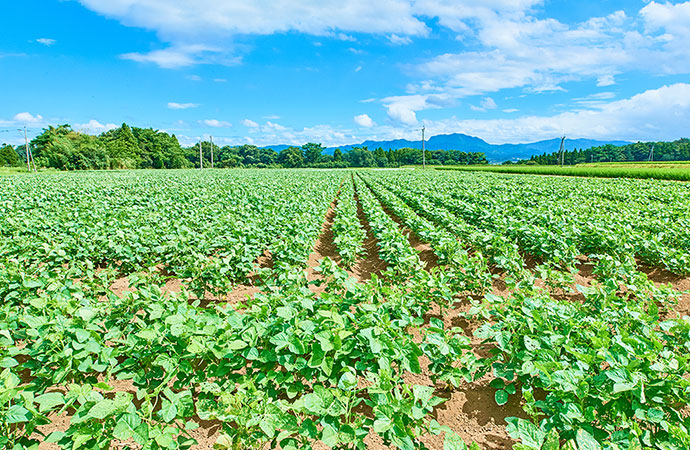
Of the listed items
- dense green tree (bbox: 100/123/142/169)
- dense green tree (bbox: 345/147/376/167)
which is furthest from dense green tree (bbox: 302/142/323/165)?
dense green tree (bbox: 100/123/142/169)

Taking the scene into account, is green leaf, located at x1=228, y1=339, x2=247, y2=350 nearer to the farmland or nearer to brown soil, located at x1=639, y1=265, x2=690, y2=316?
the farmland

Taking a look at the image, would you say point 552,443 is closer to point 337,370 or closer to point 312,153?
point 337,370

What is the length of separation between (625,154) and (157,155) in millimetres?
155659

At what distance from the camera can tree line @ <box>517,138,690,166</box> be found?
103 m

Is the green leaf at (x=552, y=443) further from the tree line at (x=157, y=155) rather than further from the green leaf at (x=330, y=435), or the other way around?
the tree line at (x=157, y=155)

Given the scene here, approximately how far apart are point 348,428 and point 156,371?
1.84 m

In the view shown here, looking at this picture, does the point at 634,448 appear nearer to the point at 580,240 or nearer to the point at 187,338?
the point at 187,338

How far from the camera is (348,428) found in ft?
6.86

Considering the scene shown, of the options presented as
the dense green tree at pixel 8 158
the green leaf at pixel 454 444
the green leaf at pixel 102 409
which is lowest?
the green leaf at pixel 454 444

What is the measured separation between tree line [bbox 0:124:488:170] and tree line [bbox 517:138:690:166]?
67.2ft

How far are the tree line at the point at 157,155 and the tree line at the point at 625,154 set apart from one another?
20.5m

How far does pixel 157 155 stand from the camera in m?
83.4

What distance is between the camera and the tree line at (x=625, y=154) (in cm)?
10331

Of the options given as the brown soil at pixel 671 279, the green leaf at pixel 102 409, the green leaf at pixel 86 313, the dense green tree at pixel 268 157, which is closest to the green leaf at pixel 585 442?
the green leaf at pixel 102 409
